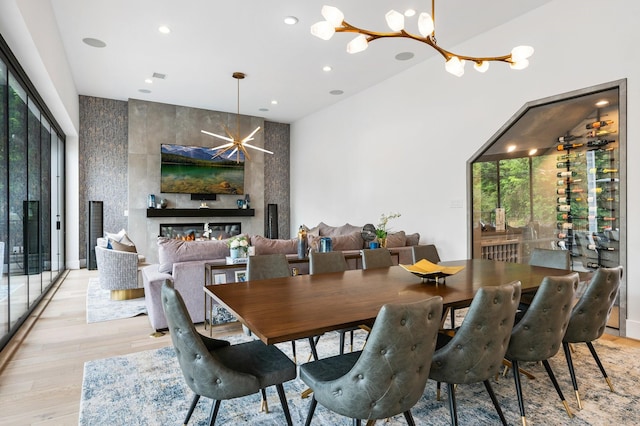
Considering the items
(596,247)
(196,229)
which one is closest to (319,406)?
(596,247)

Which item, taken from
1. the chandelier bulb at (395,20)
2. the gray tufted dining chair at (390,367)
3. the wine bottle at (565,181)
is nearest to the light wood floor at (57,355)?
the gray tufted dining chair at (390,367)

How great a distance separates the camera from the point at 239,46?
5117mm

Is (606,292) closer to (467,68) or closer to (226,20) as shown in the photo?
(467,68)

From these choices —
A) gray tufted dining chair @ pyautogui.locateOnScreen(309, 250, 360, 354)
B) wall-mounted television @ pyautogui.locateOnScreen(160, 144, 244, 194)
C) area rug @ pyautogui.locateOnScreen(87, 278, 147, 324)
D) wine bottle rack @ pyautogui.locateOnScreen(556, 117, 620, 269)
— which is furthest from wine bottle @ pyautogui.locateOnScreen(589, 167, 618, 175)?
wall-mounted television @ pyautogui.locateOnScreen(160, 144, 244, 194)

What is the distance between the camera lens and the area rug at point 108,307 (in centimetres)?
418

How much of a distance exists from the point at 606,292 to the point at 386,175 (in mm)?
4377

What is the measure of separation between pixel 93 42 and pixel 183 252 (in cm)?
339

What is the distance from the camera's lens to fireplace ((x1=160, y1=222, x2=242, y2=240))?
26.3ft

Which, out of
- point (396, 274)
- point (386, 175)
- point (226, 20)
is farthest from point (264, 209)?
point (396, 274)

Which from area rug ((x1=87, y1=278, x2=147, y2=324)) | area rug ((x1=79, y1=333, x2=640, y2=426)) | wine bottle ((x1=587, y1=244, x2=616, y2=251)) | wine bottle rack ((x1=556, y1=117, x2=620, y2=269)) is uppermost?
wine bottle rack ((x1=556, y1=117, x2=620, y2=269))

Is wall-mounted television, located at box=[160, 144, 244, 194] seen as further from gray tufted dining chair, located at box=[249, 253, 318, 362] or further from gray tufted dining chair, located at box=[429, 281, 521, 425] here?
gray tufted dining chair, located at box=[429, 281, 521, 425]

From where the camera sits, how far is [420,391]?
1.57m

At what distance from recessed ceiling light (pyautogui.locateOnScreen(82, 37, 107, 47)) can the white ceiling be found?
57mm

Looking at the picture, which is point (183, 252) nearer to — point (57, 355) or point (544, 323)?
point (57, 355)
